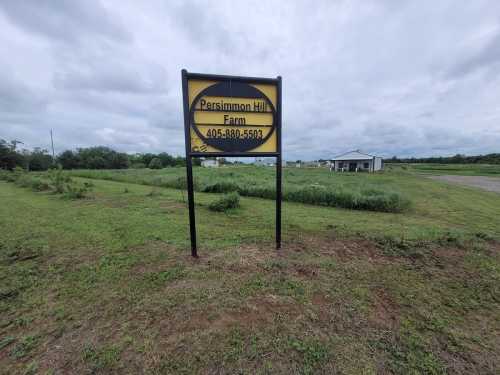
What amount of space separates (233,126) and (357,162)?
1413 inches

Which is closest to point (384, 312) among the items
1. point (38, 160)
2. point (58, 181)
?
point (58, 181)

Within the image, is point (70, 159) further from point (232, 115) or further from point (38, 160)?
point (232, 115)

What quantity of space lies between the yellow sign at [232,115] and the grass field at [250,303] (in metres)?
1.65

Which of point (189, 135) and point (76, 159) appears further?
point (76, 159)

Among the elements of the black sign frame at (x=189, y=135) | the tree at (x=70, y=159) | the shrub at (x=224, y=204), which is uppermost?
the tree at (x=70, y=159)

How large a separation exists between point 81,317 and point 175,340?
100cm

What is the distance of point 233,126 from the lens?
9.86 feet

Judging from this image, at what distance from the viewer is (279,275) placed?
2.51m

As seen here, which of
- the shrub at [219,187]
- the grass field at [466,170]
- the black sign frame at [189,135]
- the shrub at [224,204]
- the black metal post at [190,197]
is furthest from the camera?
the grass field at [466,170]

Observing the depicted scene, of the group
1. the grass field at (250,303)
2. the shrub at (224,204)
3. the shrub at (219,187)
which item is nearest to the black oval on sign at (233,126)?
the grass field at (250,303)

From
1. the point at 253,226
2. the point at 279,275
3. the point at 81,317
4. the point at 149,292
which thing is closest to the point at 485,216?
the point at 253,226

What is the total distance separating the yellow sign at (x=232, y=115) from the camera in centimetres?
286

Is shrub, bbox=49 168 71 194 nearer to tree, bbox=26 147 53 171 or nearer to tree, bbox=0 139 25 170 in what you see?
tree, bbox=0 139 25 170

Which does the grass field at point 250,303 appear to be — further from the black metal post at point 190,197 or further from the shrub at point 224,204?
the shrub at point 224,204
